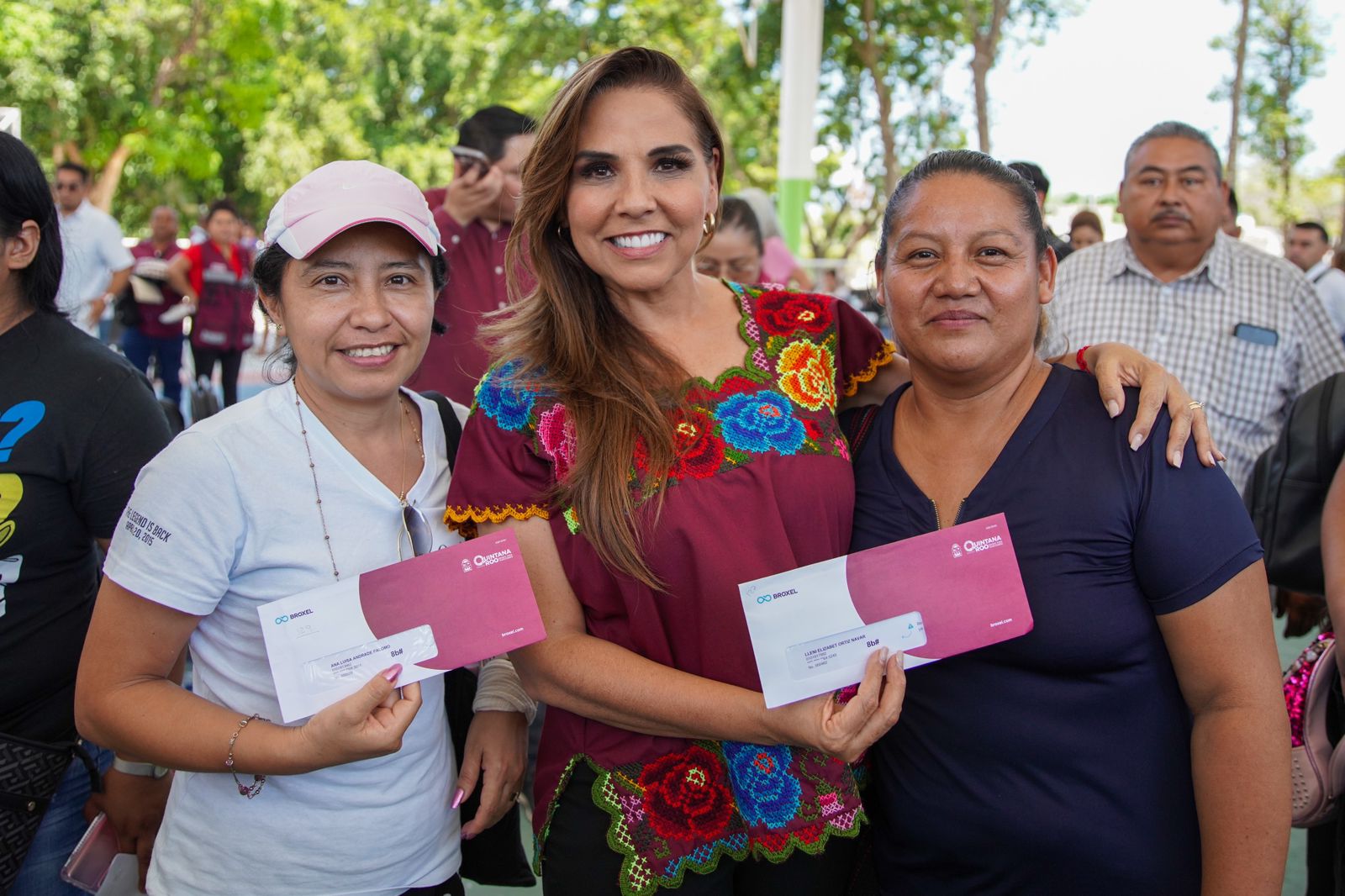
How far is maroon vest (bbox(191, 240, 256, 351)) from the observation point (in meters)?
9.40

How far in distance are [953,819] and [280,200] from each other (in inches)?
61.7

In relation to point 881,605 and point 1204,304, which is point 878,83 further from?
point 881,605

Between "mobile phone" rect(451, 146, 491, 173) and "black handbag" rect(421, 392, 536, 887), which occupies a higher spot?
"mobile phone" rect(451, 146, 491, 173)

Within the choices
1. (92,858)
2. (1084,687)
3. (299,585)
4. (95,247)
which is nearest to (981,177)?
(1084,687)

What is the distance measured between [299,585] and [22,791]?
0.78 metres

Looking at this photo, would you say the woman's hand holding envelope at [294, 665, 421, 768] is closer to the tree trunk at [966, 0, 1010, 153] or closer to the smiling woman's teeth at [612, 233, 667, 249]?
the smiling woman's teeth at [612, 233, 667, 249]

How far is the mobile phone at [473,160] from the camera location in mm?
4066

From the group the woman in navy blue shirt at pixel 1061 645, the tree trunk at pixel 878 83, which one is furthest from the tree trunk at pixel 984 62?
the woman in navy blue shirt at pixel 1061 645

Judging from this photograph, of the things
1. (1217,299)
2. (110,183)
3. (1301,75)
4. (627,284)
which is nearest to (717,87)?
(110,183)

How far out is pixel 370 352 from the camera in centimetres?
187

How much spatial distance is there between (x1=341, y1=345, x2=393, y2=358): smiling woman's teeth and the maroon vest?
329 inches

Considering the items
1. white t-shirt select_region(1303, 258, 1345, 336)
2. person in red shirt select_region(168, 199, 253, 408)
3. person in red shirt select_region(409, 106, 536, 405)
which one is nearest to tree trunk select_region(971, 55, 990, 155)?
white t-shirt select_region(1303, 258, 1345, 336)

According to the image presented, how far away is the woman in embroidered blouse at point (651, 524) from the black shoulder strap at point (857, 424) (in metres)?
0.11

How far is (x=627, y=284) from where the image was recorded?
2008 mm
